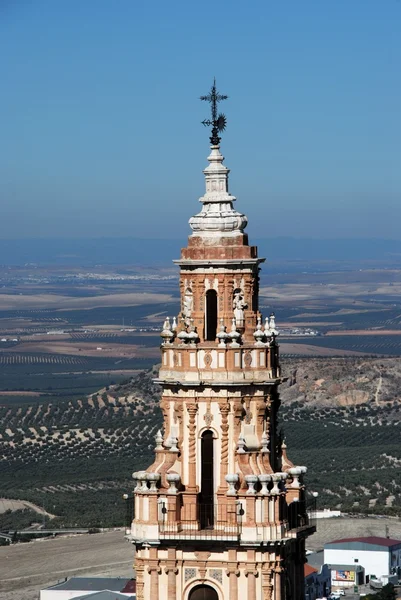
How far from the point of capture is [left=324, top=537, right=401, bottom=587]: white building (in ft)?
280

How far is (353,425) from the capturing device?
158 meters

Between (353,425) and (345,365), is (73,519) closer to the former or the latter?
(353,425)

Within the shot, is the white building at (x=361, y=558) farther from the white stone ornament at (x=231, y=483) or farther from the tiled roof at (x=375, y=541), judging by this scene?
the white stone ornament at (x=231, y=483)

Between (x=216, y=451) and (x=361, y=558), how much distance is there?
6290cm

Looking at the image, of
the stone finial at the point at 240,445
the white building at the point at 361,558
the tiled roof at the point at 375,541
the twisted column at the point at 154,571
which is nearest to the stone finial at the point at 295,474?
the stone finial at the point at 240,445

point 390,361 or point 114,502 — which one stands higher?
point 390,361

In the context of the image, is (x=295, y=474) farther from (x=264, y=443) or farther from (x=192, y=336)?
(x=192, y=336)

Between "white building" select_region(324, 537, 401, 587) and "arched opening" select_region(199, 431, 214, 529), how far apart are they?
196 feet

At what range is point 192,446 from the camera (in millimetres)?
25375

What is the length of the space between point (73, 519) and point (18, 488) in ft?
54.0

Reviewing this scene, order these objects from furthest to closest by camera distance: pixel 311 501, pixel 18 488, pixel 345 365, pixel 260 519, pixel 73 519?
pixel 345 365
pixel 18 488
pixel 73 519
pixel 311 501
pixel 260 519

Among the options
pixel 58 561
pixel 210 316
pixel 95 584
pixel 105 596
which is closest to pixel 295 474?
pixel 210 316

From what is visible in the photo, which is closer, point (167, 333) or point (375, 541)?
point (167, 333)

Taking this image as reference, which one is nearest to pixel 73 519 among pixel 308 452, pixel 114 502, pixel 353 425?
pixel 114 502
